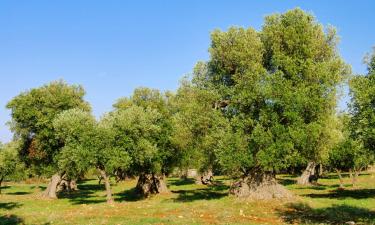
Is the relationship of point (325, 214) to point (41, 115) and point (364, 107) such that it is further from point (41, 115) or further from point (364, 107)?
point (41, 115)

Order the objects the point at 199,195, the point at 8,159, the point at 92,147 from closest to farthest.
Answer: the point at 92,147 < the point at 199,195 < the point at 8,159

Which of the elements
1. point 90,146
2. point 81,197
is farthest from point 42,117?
point 90,146

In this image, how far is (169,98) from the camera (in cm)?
8706

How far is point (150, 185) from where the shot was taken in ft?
213

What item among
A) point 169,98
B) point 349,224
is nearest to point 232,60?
point 349,224

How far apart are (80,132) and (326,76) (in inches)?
1120

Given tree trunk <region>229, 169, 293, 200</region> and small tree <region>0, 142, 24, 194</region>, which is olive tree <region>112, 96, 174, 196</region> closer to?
tree trunk <region>229, 169, 293, 200</region>

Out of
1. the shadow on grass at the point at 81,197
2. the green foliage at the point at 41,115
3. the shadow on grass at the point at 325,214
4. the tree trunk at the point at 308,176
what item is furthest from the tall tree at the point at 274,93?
the tree trunk at the point at 308,176

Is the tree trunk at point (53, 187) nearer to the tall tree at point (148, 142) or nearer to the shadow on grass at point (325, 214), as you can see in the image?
the tall tree at point (148, 142)

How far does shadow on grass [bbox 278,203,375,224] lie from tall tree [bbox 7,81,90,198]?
39827 mm

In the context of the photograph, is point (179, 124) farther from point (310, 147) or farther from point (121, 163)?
point (310, 147)

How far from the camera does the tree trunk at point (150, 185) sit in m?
64.6

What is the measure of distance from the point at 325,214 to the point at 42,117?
1796 inches

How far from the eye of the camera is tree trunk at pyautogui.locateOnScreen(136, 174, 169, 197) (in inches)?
2542
